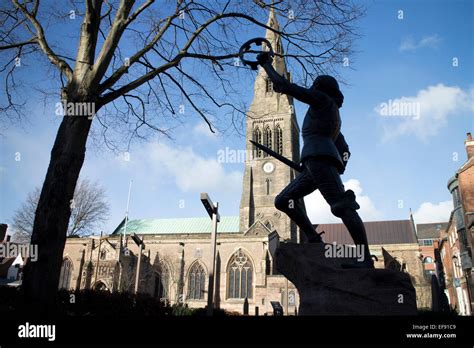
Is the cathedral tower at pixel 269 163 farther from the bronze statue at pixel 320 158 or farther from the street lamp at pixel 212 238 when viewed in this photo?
the bronze statue at pixel 320 158

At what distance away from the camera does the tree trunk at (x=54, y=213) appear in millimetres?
5406

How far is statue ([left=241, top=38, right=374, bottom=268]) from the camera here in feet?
15.6

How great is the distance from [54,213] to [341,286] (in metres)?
4.76

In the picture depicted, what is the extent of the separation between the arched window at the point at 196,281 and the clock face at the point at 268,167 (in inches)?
613

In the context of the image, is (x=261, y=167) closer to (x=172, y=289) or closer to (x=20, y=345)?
(x=172, y=289)

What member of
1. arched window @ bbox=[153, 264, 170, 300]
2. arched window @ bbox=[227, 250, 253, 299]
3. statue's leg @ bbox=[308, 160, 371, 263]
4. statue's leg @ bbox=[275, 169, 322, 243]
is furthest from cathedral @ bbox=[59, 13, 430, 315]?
statue's leg @ bbox=[308, 160, 371, 263]

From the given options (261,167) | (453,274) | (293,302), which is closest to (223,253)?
(293,302)

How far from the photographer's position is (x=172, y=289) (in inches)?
1470

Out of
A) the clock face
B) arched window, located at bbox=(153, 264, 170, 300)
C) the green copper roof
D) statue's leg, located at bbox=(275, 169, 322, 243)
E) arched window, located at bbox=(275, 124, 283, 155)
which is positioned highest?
arched window, located at bbox=(275, 124, 283, 155)

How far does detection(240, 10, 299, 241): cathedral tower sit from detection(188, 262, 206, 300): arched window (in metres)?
7.71

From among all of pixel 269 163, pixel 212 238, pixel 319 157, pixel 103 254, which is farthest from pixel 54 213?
pixel 269 163

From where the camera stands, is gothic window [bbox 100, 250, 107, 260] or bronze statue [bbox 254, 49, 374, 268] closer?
bronze statue [bbox 254, 49, 374, 268]

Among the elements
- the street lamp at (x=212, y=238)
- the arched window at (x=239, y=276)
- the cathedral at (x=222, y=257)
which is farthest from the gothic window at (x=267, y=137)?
the street lamp at (x=212, y=238)

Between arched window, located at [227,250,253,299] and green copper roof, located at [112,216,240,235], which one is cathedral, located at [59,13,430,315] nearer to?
arched window, located at [227,250,253,299]
